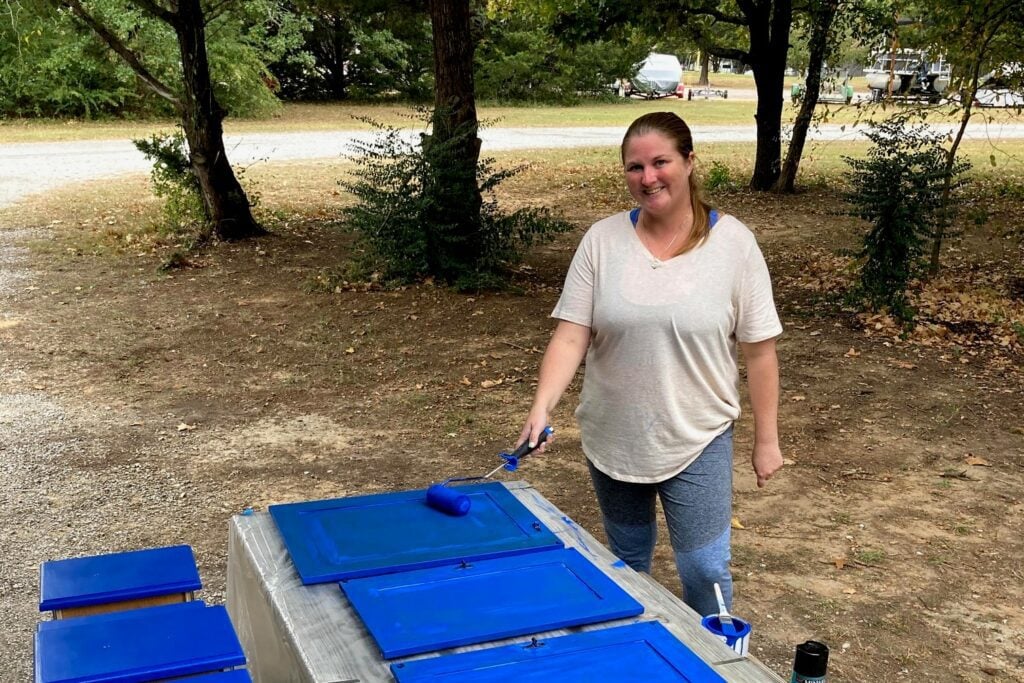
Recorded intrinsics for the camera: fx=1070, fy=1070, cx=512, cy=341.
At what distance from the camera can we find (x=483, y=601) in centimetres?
233

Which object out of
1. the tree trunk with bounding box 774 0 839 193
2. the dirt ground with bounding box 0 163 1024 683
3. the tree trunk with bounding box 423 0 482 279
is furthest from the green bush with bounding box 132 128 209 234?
the tree trunk with bounding box 774 0 839 193

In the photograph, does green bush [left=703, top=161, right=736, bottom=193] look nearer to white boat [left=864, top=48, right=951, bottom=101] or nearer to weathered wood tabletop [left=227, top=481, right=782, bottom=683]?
white boat [left=864, top=48, right=951, bottom=101]

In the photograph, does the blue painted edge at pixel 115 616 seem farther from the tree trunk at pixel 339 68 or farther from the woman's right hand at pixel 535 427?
the tree trunk at pixel 339 68

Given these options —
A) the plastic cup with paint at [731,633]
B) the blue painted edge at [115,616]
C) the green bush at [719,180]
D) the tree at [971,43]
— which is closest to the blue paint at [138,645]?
the blue painted edge at [115,616]

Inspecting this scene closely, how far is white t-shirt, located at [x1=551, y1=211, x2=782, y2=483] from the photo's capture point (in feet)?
9.15

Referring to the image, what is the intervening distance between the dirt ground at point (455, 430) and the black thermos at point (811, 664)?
1403mm

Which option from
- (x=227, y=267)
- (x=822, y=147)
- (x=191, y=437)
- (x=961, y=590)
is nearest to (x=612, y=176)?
(x=822, y=147)

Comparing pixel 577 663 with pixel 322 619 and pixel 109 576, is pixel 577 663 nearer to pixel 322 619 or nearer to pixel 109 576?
pixel 322 619

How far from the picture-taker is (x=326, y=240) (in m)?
11.4

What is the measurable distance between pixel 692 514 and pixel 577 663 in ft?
3.06

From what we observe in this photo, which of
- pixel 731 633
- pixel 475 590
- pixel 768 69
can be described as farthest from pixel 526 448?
pixel 768 69

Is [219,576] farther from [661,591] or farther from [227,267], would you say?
[227,267]

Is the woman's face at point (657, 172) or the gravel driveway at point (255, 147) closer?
the woman's face at point (657, 172)

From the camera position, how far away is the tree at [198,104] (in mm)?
10336
